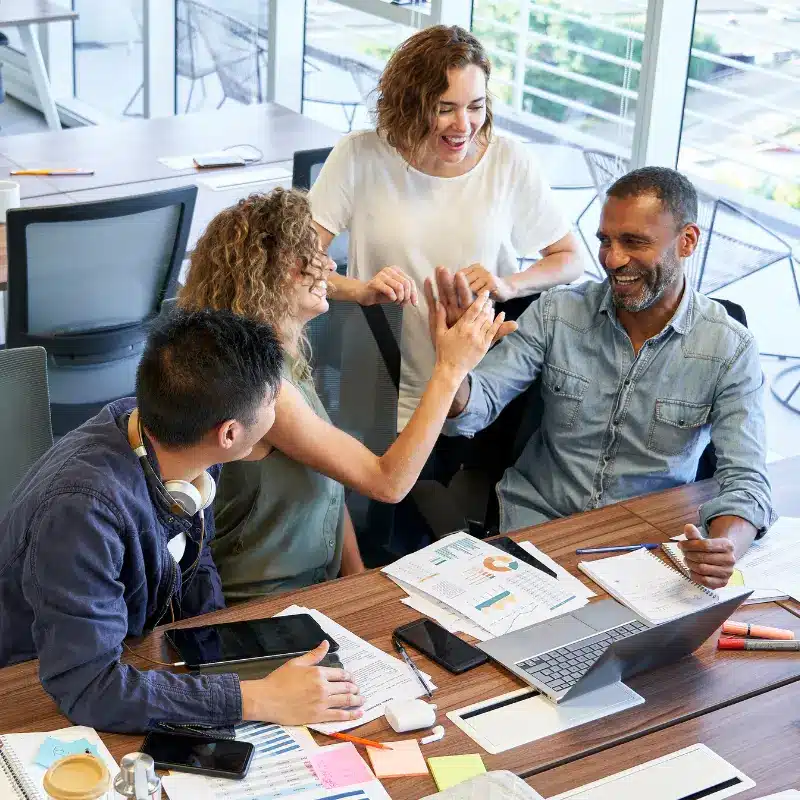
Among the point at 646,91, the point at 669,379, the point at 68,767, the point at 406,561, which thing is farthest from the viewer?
the point at 646,91

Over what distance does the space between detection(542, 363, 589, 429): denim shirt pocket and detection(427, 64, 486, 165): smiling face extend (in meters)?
0.52

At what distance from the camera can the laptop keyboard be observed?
1.73m

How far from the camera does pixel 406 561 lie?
6.57 feet

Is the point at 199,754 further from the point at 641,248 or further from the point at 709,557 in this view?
the point at 641,248

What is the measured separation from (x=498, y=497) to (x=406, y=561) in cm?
56

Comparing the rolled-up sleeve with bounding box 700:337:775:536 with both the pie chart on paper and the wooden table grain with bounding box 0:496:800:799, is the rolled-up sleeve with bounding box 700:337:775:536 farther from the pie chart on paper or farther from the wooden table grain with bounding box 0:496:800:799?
the pie chart on paper

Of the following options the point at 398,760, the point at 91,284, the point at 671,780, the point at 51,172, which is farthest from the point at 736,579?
the point at 51,172

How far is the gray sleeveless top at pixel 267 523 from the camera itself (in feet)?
7.09

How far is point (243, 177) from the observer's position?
3977 mm

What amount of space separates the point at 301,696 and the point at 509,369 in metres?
1.04

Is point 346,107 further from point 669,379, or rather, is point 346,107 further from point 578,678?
point 578,678

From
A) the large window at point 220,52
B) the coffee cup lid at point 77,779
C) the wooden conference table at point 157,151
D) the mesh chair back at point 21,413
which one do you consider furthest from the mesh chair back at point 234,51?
the coffee cup lid at point 77,779

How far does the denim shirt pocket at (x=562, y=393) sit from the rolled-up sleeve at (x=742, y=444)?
0.91ft

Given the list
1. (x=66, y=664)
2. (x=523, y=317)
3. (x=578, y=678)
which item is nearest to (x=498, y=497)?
(x=523, y=317)
